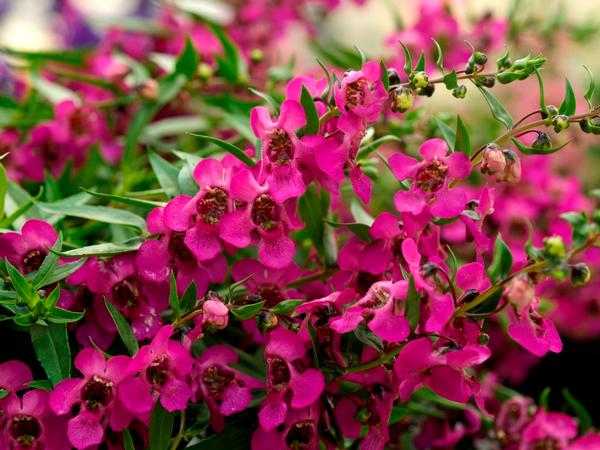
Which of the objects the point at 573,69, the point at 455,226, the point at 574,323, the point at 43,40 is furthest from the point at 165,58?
the point at 43,40

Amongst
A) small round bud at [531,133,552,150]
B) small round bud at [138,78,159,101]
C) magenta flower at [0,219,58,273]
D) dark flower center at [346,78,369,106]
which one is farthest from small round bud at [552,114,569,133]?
small round bud at [138,78,159,101]

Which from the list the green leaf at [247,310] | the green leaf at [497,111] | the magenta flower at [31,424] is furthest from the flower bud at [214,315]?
the green leaf at [497,111]

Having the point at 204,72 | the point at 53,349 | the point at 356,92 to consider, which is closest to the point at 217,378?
the point at 53,349

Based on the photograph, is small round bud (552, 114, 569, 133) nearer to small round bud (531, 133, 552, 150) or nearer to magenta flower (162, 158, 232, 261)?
small round bud (531, 133, 552, 150)

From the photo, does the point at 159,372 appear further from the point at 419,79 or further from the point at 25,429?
the point at 419,79

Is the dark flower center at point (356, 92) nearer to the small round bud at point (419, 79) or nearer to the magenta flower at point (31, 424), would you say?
the small round bud at point (419, 79)
